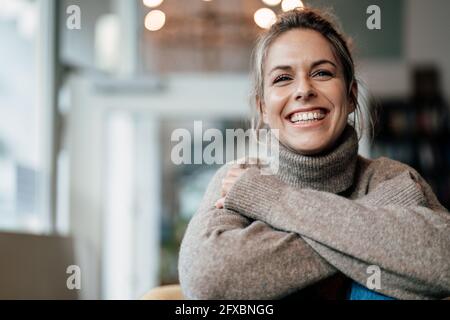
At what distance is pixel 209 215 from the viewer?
121 cm

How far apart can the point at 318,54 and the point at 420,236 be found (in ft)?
1.26

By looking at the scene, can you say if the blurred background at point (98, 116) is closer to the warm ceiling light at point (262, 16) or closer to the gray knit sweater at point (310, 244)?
the warm ceiling light at point (262, 16)

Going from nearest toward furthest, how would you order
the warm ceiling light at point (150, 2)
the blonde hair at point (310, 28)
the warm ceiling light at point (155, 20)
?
the blonde hair at point (310, 28) → the warm ceiling light at point (150, 2) → the warm ceiling light at point (155, 20)

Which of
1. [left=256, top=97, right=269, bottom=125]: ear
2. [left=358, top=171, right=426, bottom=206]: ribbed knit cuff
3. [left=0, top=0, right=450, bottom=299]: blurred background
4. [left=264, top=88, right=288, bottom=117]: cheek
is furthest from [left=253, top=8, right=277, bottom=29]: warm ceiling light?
[left=358, top=171, right=426, bottom=206]: ribbed knit cuff

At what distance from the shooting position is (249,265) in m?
1.09

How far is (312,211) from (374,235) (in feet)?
0.35

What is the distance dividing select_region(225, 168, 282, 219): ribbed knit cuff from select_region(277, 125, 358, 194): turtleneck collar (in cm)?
6

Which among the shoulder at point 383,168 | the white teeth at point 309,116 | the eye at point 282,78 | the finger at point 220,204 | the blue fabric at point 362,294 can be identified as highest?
the eye at point 282,78

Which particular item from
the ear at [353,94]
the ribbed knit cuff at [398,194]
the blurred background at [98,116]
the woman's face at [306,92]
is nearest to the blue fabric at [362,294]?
the ribbed knit cuff at [398,194]

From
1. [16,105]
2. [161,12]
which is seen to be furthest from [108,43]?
[16,105]

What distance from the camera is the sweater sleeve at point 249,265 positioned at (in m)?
1.09

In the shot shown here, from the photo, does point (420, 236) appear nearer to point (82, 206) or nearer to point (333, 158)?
point (333, 158)

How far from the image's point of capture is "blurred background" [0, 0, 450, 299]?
3.02m

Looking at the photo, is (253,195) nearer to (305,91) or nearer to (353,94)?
(305,91)
